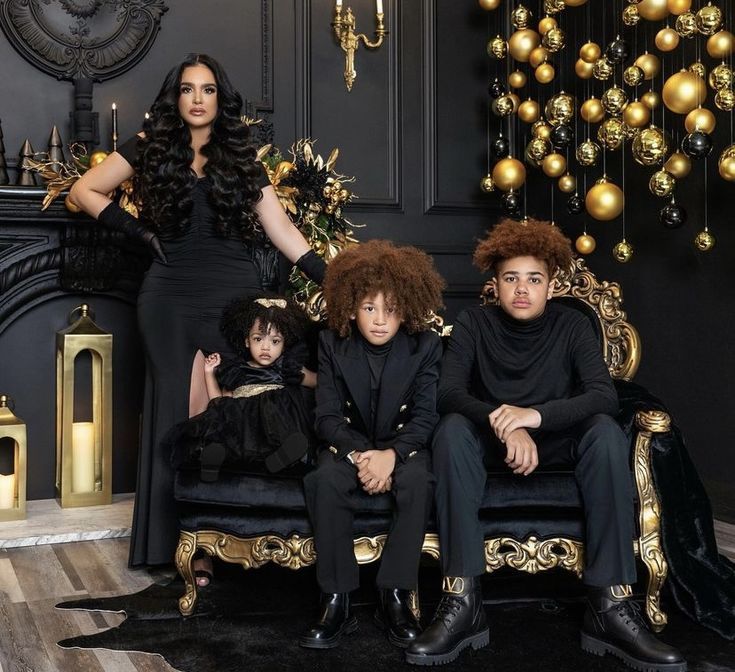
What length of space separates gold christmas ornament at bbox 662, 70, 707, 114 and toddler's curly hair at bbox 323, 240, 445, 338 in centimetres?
138

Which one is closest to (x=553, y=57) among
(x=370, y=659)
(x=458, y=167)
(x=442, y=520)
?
(x=458, y=167)

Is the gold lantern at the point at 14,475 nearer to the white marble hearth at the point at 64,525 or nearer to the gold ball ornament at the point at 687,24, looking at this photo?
the white marble hearth at the point at 64,525

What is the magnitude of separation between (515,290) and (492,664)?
1126mm

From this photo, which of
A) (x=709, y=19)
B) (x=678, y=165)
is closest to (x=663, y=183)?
(x=678, y=165)

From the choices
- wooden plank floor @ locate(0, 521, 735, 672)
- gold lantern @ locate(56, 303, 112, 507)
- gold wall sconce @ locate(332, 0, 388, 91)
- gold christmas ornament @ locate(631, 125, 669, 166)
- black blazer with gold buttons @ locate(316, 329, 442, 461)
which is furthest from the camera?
gold wall sconce @ locate(332, 0, 388, 91)

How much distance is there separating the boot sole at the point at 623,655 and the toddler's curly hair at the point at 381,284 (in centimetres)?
105

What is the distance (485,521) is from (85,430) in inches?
92.6

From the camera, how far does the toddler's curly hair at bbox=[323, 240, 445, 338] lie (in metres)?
3.03

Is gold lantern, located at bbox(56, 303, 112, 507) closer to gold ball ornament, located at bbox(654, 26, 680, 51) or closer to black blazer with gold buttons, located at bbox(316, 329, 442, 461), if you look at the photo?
black blazer with gold buttons, located at bbox(316, 329, 442, 461)

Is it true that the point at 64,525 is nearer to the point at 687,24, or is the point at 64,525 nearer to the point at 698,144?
the point at 698,144

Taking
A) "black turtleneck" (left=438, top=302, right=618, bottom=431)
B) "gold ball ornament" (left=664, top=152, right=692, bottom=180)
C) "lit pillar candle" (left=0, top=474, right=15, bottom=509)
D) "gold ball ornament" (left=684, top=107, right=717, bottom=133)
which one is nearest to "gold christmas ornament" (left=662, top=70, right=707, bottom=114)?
"gold ball ornament" (left=684, top=107, right=717, bottom=133)

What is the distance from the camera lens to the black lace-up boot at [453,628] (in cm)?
259

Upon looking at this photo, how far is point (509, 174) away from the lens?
4949 mm

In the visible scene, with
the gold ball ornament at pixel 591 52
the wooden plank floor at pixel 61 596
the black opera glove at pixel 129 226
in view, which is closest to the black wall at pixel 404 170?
the gold ball ornament at pixel 591 52
